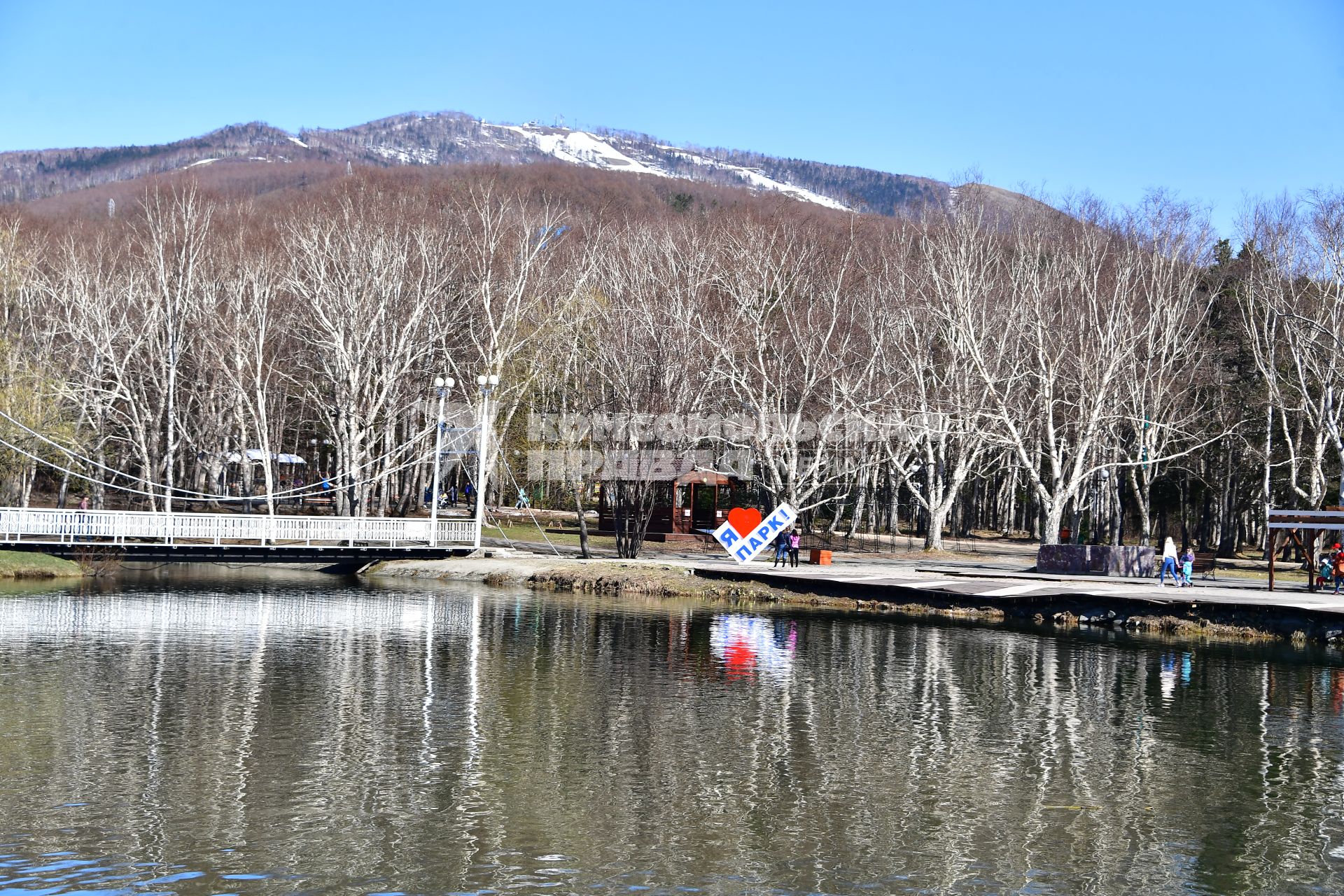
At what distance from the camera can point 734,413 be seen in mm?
52219

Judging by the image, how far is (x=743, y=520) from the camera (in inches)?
1630

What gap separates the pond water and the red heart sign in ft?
49.5

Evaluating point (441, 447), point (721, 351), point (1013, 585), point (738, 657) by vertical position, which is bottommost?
point (738, 657)

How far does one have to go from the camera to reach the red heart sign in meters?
41.0

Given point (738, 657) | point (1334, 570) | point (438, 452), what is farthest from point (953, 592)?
point (438, 452)

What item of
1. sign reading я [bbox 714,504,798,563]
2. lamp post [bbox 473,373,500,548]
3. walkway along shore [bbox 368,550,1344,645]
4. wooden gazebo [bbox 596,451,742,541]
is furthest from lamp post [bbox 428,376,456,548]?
wooden gazebo [bbox 596,451,742,541]

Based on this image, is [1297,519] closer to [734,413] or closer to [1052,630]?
[1052,630]

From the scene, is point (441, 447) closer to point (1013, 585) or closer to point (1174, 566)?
point (1013, 585)

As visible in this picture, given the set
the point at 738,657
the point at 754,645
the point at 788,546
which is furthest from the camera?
the point at 788,546

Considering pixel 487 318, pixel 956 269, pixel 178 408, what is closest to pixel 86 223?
pixel 178 408

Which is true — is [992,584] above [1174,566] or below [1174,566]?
below

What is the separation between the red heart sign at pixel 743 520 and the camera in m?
41.0

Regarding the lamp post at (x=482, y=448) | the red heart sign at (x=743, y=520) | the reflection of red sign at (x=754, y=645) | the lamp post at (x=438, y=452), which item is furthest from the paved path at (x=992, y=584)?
the lamp post at (x=438, y=452)

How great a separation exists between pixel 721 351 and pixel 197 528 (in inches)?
743
